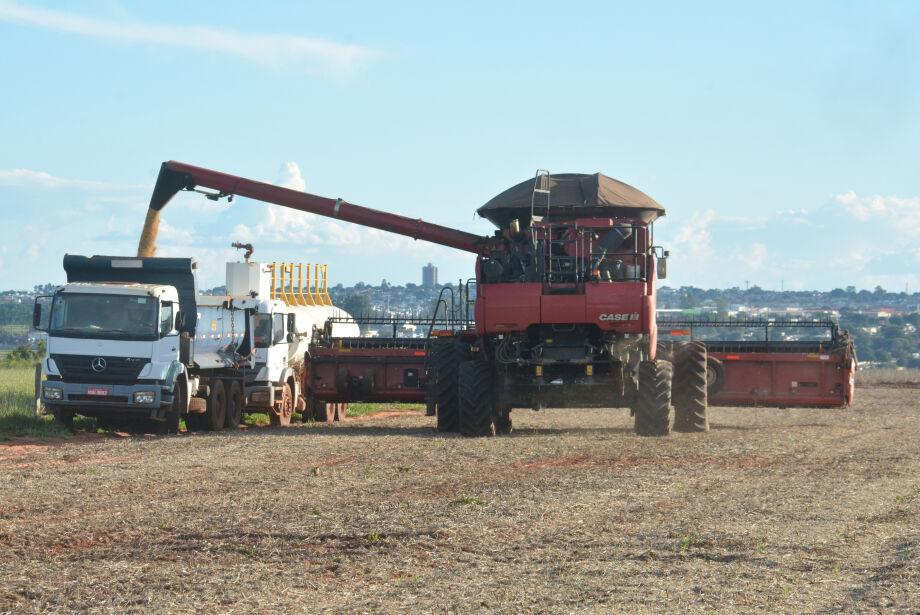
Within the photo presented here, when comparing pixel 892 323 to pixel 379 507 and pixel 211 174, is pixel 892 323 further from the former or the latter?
pixel 379 507

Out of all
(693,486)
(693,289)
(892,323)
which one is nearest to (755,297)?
(693,289)

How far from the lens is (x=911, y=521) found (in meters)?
14.0

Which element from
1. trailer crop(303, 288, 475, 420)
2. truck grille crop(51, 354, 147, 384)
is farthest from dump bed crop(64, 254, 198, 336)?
trailer crop(303, 288, 475, 420)

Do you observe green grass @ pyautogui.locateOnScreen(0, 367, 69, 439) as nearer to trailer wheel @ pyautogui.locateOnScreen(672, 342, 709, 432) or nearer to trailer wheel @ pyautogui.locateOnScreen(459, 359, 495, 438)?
trailer wheel @ pyautogui.locateOnScreen(459, 359, 495, 438)

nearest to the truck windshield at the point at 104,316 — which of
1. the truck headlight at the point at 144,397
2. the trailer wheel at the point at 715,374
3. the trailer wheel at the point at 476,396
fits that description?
the truck headlight at the point at 144,397

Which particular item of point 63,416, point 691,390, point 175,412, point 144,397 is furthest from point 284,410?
point 691,390

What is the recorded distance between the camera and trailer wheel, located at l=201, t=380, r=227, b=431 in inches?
1130

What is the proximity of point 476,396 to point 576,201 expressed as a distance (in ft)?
14.0

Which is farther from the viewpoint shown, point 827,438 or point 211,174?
point 211,174

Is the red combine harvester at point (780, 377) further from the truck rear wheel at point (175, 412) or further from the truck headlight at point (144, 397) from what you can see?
the truck headlight at point (144, 397)

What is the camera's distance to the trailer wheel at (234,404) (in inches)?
1184

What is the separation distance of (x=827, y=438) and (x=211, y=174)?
14.6m

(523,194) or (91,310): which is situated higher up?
(523,194)

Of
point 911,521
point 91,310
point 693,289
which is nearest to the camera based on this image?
point 911,521
